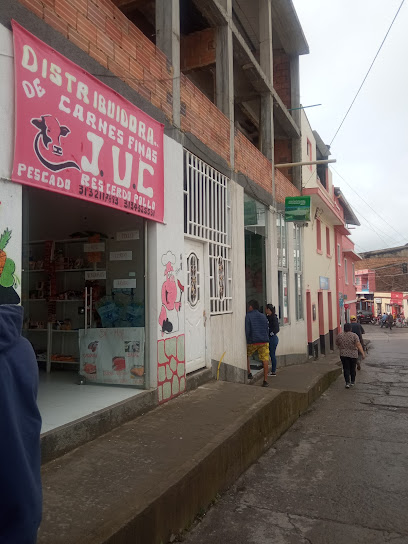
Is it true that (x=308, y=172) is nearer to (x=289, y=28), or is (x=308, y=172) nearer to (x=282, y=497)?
(x=289, y=28)

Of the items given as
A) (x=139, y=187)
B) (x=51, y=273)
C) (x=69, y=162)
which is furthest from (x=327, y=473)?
(x=51, y=273)

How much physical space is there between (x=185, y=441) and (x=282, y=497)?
1093 mm

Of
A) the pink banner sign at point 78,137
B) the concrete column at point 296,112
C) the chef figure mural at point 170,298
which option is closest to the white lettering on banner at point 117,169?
the pink banner sign at point 78,137

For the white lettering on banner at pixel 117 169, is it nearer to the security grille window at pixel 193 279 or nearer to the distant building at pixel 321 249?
the security grille window at pixel 193 279

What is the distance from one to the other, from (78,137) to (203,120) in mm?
3688

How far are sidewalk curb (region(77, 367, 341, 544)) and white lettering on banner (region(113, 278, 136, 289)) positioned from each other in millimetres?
2284

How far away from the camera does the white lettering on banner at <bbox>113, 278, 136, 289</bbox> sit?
20.2 ft

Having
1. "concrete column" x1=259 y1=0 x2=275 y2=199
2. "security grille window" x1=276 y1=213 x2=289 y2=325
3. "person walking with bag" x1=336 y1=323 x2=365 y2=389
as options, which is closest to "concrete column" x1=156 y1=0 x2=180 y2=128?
"concrete column" x1=259 y1=0 x2=275 y2=199

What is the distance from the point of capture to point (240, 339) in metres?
8.98

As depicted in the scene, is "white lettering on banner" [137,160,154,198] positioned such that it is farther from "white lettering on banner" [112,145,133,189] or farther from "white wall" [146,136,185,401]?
"white wall" [146,136,185,401]

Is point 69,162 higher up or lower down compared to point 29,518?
higher up

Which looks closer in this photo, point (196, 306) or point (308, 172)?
point (196, 306)

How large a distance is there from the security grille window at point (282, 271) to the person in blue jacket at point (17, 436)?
11185 millimetres

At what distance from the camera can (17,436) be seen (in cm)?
139
